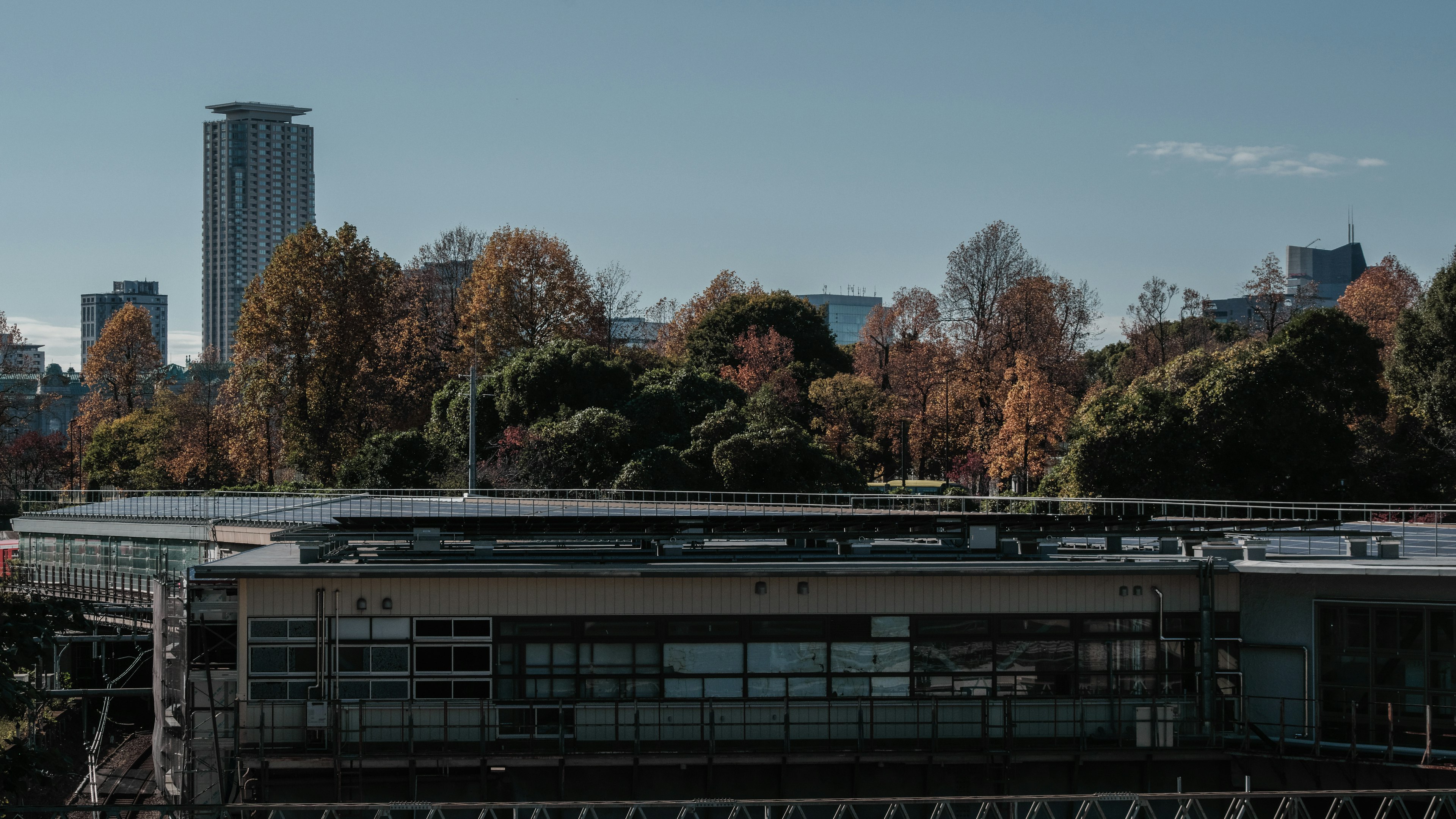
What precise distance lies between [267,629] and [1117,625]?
12.9 meters

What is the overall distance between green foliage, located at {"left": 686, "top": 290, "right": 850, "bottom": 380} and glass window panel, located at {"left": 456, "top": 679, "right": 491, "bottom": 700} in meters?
48.6

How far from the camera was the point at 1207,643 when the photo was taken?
19.1 meters

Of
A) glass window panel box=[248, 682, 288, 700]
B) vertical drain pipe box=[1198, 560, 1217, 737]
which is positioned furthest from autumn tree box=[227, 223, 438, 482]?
vertical drain pipe box=[1198, 560, 1217, 737]

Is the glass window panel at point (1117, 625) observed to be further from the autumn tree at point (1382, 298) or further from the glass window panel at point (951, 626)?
the autumn tree at point (1382, 298)

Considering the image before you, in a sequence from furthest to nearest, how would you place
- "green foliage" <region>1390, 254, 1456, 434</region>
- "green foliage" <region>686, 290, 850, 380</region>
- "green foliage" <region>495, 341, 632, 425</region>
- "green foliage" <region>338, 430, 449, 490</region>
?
1. "green foliage" <region>686, 290, 850, 380</region>
2. "green foliage" <region>495, 341, 632, 425</region>
3. "green foliage" <region>338, 430, 449, 490</region>
4. "green foliage" <region>1390, 254, 1456, 434</region>

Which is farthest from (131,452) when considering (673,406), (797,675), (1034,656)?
(1034,656)

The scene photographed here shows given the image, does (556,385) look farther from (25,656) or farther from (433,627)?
(25,656)

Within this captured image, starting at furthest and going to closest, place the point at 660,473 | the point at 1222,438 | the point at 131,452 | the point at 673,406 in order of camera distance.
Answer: the point at 131,452, the point at 673,406, the point at 660,473, the point at 1222,438

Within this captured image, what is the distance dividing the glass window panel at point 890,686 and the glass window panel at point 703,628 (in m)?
2.23

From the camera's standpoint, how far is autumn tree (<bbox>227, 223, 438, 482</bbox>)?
181ft

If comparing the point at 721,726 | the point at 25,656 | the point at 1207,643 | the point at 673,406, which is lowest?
the point at 721,726

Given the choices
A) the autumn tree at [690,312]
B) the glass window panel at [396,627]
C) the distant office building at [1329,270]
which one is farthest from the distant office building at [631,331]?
the distant office building at [1329,270]

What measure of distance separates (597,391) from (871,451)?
16.7 m

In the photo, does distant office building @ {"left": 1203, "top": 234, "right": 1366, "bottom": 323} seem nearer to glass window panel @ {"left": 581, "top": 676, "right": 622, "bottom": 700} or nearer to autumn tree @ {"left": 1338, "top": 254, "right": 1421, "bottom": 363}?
autumn tree @ {"left": 1338, "top": 254, "right": 1421, "bottom": 363}
